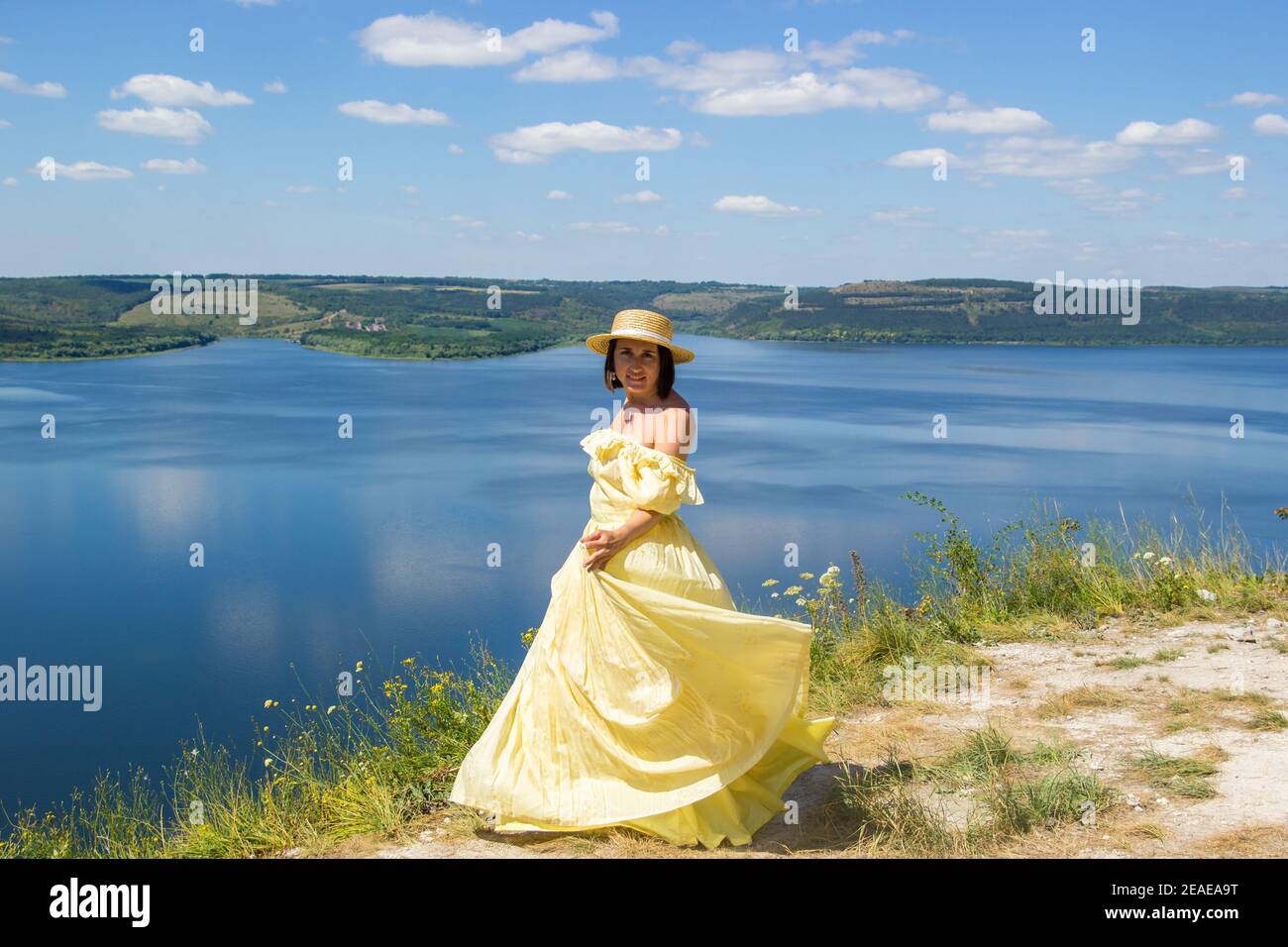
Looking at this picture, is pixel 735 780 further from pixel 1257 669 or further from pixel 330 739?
pixel 1257 669

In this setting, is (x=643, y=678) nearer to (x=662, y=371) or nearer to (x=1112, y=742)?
(x=662, y=371)

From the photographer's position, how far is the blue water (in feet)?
47.0

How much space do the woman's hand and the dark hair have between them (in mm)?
505

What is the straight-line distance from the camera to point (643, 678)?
347 centimetres

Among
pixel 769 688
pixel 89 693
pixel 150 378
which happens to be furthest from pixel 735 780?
pixel 150 378

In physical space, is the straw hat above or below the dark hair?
above

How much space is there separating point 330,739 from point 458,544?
15822 millimetres

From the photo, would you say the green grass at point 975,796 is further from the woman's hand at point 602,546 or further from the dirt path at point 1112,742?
the woman's hand at point 602,546

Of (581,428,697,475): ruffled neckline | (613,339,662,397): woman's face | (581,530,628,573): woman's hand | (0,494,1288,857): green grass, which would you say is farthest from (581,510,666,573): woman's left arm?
(0,494,1288,857): green grass

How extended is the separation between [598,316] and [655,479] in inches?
3455

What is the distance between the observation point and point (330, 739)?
4.70 m

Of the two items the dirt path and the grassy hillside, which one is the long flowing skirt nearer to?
the dirt path

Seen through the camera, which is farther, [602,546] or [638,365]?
[638,365]

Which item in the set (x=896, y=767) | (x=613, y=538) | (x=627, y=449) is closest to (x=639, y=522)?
(x=613, y=538)
